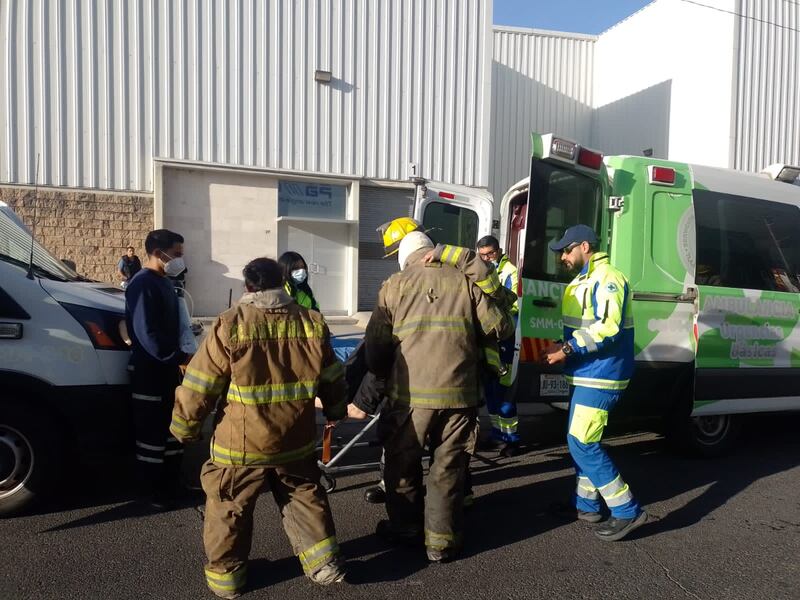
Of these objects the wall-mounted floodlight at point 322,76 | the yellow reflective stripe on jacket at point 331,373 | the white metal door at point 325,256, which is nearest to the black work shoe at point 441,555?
the yellow reflective stripe on jacket at point 331,373

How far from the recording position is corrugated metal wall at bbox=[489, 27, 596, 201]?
16.9m

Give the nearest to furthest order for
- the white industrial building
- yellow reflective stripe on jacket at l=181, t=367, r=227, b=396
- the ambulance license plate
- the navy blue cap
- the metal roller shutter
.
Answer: yellow reflective stripe on jacket at l=181, t=367, r=227, b=396, the navy blue cap, the ambulance license plate, the white industrial building, the metal roller shutter

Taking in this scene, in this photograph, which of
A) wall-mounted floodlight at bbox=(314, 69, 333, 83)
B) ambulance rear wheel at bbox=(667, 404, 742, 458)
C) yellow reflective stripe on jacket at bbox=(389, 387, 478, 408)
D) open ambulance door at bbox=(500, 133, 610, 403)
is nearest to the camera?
yellow reflective stripe on jacket at bbox=(389, 387, 478, 408)

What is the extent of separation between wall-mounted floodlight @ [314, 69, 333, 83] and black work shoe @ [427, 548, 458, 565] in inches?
433

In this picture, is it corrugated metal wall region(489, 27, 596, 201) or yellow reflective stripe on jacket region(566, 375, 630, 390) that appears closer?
yellow reflective stripe on jacket region(566, 375, 630, 390)

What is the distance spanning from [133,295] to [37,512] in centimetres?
144

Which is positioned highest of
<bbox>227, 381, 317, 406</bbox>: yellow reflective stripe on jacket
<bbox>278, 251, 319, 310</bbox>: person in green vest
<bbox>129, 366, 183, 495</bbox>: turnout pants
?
<bbox>278, 251, 319, 310</bbox>: person in green vest

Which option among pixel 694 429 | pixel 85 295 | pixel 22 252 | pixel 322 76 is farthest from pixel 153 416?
pixel 322 76

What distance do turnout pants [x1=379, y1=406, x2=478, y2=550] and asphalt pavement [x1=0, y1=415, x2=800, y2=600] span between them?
19 cm

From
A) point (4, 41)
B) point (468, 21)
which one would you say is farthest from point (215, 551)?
point (468, 21)

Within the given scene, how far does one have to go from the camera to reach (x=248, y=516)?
10.3ft

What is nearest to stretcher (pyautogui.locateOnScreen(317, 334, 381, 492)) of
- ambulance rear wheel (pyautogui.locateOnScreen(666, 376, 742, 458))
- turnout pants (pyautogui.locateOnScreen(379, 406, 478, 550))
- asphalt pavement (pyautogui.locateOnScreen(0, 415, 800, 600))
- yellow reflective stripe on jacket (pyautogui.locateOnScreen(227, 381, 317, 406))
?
asphalt pavement (pyautogui.locateOnScreen(0, 415, 800, 600))

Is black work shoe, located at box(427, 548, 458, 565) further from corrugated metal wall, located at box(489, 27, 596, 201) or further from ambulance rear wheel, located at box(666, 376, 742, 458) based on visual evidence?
corrugated metal wall, located at box(489, 27, 596, 201)

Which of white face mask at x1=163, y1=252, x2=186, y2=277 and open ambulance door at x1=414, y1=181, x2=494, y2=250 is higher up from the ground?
open ambulance door at x1=414, y1=181, x2=494, y2=250
